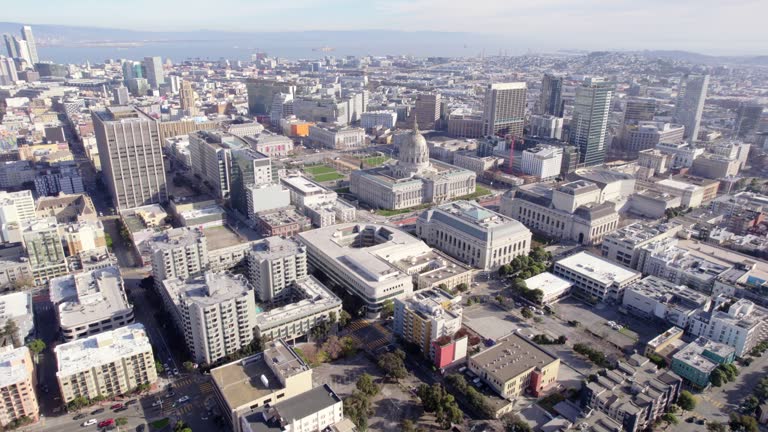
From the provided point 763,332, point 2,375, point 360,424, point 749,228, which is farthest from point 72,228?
point 749,228

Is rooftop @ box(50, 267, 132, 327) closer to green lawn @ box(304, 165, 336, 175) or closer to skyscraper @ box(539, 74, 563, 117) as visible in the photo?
green lawn @ box(304, 165, 336, 175)

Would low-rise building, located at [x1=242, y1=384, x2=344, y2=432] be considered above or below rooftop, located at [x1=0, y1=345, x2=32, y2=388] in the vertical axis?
below

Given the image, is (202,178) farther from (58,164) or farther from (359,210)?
(359,210)

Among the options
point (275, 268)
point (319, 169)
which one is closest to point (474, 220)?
point (275, 268)

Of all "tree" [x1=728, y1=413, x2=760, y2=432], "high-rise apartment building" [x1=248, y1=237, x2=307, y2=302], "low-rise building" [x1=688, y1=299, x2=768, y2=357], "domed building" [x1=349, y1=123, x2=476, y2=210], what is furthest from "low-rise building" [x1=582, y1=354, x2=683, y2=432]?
"domed building" [x1=349, y1=123, x2=476, y2=210]

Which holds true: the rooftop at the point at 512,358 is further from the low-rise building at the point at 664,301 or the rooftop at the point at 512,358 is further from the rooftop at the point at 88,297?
the rooftop at the point at 88,297

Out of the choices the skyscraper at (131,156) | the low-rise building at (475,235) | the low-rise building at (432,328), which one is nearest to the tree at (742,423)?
the low-rise building at (432,328)
